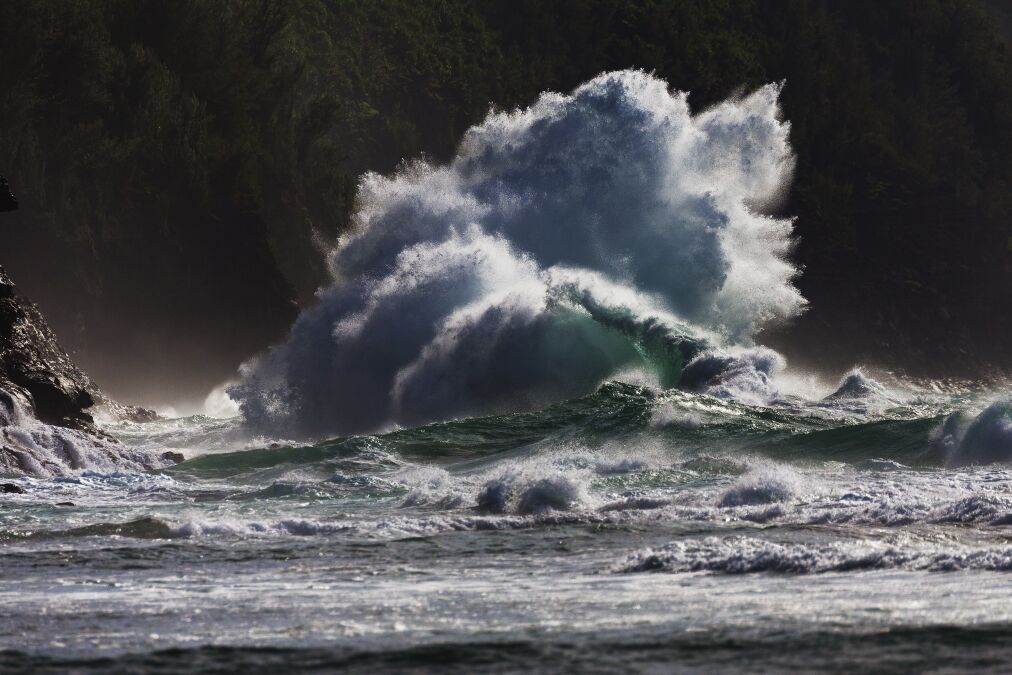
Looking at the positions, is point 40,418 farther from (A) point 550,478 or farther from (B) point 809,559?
(B) point 809,559

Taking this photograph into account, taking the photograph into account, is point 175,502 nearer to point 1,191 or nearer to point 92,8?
point 1,191

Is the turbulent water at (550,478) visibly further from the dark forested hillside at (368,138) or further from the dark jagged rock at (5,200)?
the dark forested hillside at (368,138)

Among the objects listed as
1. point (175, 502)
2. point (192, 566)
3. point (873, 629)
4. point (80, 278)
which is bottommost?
point (873, 629)

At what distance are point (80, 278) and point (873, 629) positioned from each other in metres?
34.8

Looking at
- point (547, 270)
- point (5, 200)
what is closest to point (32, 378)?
point (5, 200)

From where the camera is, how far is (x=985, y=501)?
13.1 metres

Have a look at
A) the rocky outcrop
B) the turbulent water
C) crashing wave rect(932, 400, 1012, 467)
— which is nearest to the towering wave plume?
the turbulent water

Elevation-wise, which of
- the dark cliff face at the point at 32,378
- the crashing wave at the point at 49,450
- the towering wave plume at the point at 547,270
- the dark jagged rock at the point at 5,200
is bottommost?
the crashing wave at the point at 49,450

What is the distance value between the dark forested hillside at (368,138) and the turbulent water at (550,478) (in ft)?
31.2

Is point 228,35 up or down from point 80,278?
up

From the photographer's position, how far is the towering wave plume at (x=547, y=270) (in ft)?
90.6

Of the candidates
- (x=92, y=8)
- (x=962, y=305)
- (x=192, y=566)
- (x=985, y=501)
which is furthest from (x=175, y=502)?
(x=962, y=305)

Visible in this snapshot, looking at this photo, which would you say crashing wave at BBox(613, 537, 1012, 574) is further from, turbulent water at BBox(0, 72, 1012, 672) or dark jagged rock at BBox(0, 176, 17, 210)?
dark jagged rock at BBox(0, 176, 17, 210)

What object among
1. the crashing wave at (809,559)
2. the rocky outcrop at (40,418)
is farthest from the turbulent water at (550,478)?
the rocky outcrop at (40,418)
